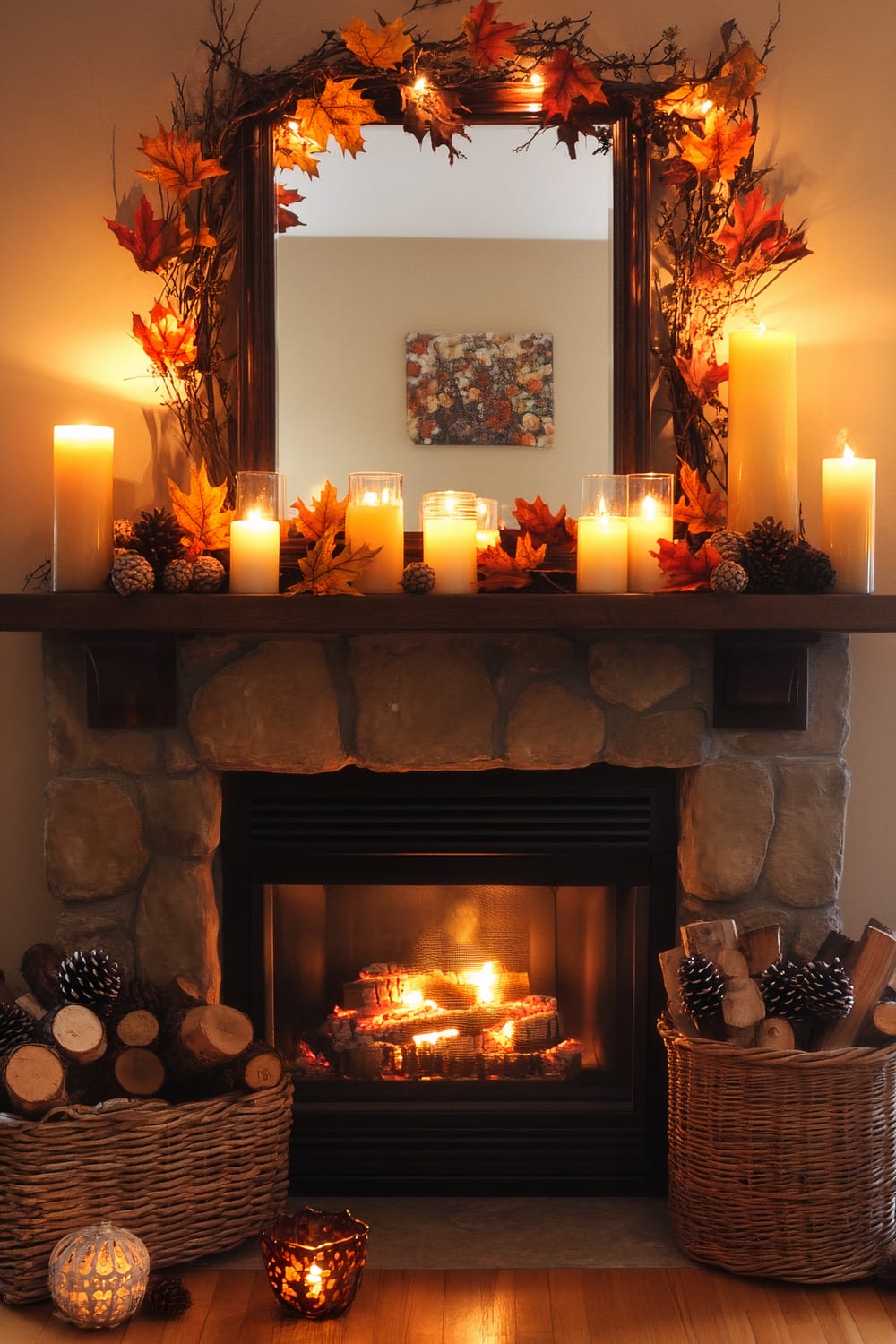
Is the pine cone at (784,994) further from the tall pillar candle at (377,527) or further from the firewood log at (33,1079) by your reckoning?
the firewood log at (33,1079)

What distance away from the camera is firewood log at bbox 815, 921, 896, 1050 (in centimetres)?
196

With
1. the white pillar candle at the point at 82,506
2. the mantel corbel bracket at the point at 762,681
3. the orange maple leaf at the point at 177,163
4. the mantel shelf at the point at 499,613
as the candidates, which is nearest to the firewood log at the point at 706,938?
the mantel corbel bracket at the point at 762,681

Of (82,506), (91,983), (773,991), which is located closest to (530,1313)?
(773,991)

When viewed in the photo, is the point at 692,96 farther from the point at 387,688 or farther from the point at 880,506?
the point at 387,688

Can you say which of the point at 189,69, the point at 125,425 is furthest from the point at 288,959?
the point at 189,69

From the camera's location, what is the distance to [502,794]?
7.27 ft

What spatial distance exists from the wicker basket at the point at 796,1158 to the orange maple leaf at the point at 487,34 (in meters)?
1.59

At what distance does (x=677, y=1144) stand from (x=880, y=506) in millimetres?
1135

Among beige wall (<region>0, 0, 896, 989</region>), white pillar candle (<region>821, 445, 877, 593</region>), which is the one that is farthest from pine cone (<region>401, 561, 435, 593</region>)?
white pillar candle (<region>821, 445, 877, 593</region>)

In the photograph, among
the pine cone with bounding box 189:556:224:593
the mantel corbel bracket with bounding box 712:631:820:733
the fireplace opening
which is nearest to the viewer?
the pine cone with bounding box 189:556:224:593

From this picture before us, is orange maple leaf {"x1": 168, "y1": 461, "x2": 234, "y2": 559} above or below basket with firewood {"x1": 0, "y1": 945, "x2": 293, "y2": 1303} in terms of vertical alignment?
above

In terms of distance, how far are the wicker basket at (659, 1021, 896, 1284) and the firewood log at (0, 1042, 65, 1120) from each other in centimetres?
95

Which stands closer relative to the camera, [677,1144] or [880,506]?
[677,1144]

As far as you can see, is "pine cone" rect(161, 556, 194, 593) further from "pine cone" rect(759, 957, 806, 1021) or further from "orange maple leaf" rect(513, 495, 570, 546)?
"pine cone" rect(759, 957, 806, 1021)
